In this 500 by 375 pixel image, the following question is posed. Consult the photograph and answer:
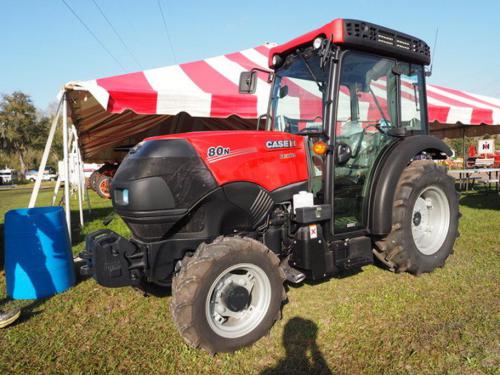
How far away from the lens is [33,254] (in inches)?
137

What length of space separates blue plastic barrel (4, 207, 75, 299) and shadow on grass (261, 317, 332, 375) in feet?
8.15

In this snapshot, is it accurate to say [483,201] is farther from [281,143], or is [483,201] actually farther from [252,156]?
[252,156]

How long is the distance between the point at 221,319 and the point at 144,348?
0.59 meters

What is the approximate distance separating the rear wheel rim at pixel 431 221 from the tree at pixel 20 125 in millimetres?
51730

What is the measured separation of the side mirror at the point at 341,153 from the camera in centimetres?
298

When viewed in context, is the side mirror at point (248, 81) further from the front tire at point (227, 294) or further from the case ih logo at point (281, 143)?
the front tire at point (227, 294)

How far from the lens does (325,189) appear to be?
298cm

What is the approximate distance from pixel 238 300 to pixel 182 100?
3.66 metres

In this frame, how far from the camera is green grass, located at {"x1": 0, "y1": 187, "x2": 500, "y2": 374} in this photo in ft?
7.32

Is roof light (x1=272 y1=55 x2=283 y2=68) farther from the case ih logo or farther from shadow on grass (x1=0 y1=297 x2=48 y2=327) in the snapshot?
shadow on grass (x1=0 y1=297 x2=48 y2=327)

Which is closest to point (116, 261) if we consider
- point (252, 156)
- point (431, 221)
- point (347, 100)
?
point (252, 156)

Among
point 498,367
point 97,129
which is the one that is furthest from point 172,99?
point 498,367

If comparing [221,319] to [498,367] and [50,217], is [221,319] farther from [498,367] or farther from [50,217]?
[50,217]

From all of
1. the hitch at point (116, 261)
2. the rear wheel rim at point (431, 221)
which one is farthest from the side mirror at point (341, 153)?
the hitch at point (116, 261)
